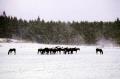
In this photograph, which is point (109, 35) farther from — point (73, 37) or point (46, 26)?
point (46, 26)

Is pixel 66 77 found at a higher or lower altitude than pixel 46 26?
lower

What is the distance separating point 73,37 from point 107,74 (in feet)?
175

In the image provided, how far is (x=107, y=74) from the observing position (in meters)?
7.59

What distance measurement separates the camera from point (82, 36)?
61.0 metres

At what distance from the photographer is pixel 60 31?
209ft

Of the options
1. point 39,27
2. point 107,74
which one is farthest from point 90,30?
point 107,74

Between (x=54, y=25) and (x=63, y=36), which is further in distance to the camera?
(x=54, y=25)

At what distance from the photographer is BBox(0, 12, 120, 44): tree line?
5594cm

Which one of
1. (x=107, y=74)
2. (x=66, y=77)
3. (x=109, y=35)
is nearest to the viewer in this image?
(x=66, y=77)

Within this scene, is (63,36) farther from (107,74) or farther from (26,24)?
(107,74)

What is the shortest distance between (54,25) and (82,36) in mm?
9307

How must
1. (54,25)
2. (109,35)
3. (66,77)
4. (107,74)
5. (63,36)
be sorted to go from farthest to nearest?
(54,25) → (63,36) → (109,35) → (107,74) → (66,77)

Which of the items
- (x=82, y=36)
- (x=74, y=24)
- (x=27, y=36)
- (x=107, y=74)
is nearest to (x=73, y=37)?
(x=82, y=36)

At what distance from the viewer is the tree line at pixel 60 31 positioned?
5594 centimetres
